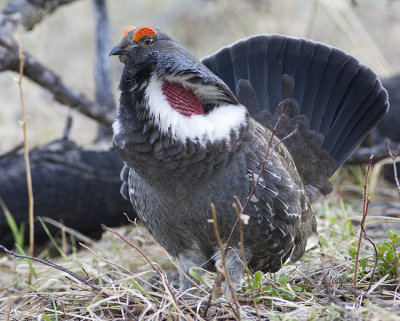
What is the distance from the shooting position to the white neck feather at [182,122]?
9.75 ft

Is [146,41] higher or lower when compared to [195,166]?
higher

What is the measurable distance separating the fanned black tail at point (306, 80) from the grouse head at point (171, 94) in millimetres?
967

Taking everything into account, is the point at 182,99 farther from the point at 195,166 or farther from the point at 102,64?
the point at 102,64

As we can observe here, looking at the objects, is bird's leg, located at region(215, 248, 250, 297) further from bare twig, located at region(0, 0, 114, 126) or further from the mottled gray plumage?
bare twig, located at region(0, 0, 114, 126)

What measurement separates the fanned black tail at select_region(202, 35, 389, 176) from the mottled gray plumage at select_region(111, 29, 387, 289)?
2.20ft

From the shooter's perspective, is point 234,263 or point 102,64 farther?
point 102,64

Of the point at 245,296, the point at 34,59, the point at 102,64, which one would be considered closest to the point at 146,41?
the point at 245,296

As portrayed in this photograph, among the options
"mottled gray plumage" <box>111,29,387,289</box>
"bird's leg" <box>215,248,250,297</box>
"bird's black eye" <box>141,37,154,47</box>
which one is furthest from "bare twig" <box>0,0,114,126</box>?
"bird's leg" <box>215,248,250,297</box>

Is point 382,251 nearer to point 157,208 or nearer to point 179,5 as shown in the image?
point 157,208

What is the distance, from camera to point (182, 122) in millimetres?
2994

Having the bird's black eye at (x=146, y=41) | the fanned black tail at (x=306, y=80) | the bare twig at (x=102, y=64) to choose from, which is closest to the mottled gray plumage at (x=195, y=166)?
the bird's black eye at (x=146, y=41)

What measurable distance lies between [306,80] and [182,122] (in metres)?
1.50

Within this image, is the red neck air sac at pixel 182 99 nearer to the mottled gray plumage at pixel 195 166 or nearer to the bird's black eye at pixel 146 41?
the mottled gray plumage at pixel 195 166

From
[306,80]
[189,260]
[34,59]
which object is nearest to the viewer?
[189,260]
